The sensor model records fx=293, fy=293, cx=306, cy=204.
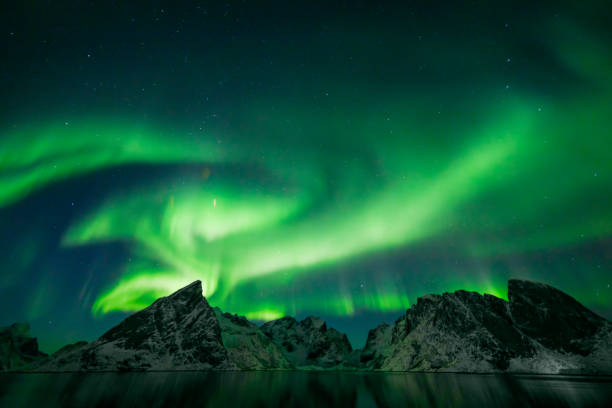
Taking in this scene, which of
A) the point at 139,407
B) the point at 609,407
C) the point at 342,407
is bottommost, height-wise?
the point at 609,407

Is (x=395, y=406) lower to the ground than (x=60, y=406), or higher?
lower

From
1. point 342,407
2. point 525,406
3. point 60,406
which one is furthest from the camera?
point 525,406

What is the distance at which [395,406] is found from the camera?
33625 mm

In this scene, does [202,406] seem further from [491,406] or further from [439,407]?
[491,406]

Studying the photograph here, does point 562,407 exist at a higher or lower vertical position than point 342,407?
lower

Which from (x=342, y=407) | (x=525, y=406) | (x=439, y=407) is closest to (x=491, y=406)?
(x=525, y=406)

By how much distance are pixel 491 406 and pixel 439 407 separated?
22.1 feet

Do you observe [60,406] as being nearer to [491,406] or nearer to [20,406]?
[20,406]

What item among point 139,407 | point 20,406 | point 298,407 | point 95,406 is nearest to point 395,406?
point 298,407

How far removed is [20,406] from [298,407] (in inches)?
1130

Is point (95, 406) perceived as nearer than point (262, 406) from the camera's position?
Yes

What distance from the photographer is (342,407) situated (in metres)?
32.1

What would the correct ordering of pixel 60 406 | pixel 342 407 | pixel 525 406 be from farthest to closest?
pixel 525 406 → pixel 342 407 → pixel 60 406

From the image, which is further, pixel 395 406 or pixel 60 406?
pixel 395 406
